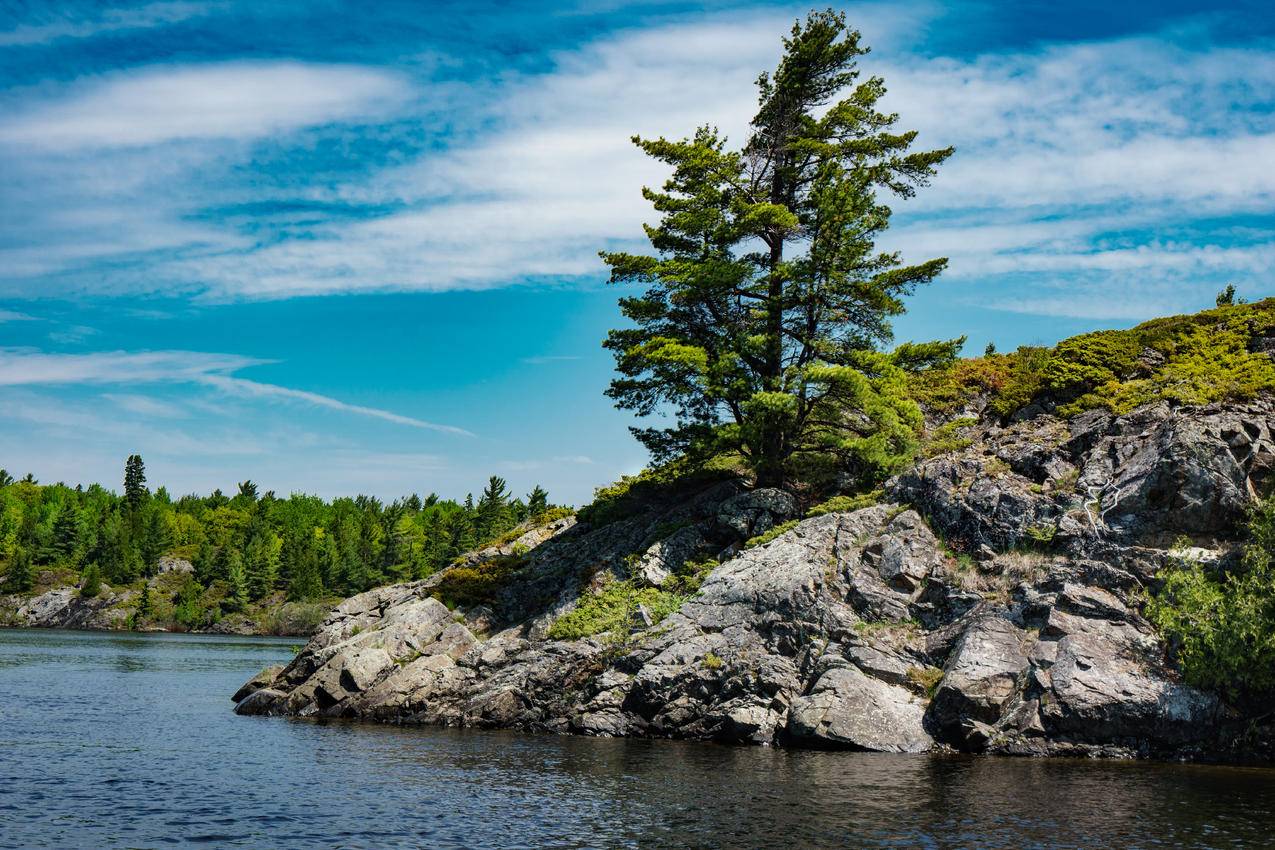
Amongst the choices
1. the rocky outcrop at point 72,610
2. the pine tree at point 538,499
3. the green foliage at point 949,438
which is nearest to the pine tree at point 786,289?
the green foliage at point 949,438

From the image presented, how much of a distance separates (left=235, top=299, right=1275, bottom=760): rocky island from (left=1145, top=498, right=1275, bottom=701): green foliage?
0.26m

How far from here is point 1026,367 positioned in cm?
5003

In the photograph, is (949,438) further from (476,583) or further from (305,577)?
(305,577)

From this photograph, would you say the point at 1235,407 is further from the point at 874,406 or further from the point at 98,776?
the point at 98,776

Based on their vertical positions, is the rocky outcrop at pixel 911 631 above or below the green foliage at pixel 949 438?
below

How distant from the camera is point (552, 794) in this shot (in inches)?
947

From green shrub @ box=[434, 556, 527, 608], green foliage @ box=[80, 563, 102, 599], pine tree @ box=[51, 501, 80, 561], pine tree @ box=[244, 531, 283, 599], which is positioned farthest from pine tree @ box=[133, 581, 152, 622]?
green shrub @ box=[434, 556, 527, 608]

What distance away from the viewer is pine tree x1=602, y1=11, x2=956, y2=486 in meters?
44.5

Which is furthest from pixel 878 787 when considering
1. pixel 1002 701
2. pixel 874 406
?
pixel 874 406

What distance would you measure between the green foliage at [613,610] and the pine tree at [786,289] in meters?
8.13

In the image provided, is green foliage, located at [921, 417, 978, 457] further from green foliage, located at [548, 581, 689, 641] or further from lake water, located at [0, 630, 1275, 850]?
lake water, located at [0, 630, 1275, 850]

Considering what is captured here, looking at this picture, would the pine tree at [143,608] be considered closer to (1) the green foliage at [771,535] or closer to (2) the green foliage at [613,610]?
(2) the green foliage at [613,610]

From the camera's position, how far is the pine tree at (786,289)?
44.5m

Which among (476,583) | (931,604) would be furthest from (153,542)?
(931,604)
